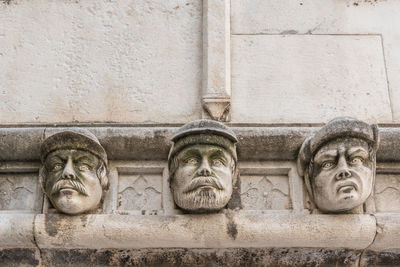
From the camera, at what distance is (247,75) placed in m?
3.56

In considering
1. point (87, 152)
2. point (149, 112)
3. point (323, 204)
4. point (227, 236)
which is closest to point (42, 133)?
point (87, 152)

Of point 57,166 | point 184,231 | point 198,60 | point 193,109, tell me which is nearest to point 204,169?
point 184,231

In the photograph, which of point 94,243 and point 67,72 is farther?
point 67,72

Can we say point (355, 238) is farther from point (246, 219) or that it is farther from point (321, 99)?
point (321, 99)

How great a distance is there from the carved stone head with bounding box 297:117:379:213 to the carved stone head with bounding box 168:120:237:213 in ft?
1.13

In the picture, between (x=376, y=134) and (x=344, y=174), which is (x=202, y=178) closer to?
(x=344, y=174)

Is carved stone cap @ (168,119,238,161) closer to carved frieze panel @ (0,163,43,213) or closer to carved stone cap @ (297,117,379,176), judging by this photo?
carved stone cap @ (297,117,379,176)

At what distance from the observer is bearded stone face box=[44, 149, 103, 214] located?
121 inches

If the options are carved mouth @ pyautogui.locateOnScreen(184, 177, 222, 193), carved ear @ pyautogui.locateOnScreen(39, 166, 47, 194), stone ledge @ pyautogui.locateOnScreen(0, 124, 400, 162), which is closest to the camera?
carved mouth @ pyautogui.locateOnScreen(184, 177, 222, 193)

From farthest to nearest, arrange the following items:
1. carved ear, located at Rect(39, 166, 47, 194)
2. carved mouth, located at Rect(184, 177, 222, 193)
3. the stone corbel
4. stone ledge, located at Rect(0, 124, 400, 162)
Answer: the stone corbel < stone ledge, located at Rect(0, 124, 400, 162) < carved ear, located at Rect(39, 166, 47, 194) < carved mouth, located at Rect(184, 177, 222, 193)

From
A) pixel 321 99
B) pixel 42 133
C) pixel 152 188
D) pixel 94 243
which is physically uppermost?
pixel 321 99

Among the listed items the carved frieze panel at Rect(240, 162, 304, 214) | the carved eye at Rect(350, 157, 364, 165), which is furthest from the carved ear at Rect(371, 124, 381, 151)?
the carved frieze panel at Rect(240, 162, 304, 214)

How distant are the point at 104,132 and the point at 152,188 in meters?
0.30

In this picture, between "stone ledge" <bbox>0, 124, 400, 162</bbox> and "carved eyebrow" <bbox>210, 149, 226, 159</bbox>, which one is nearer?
"carved eyebrow" <bbox>210, 149, 226, 159</bbox>
